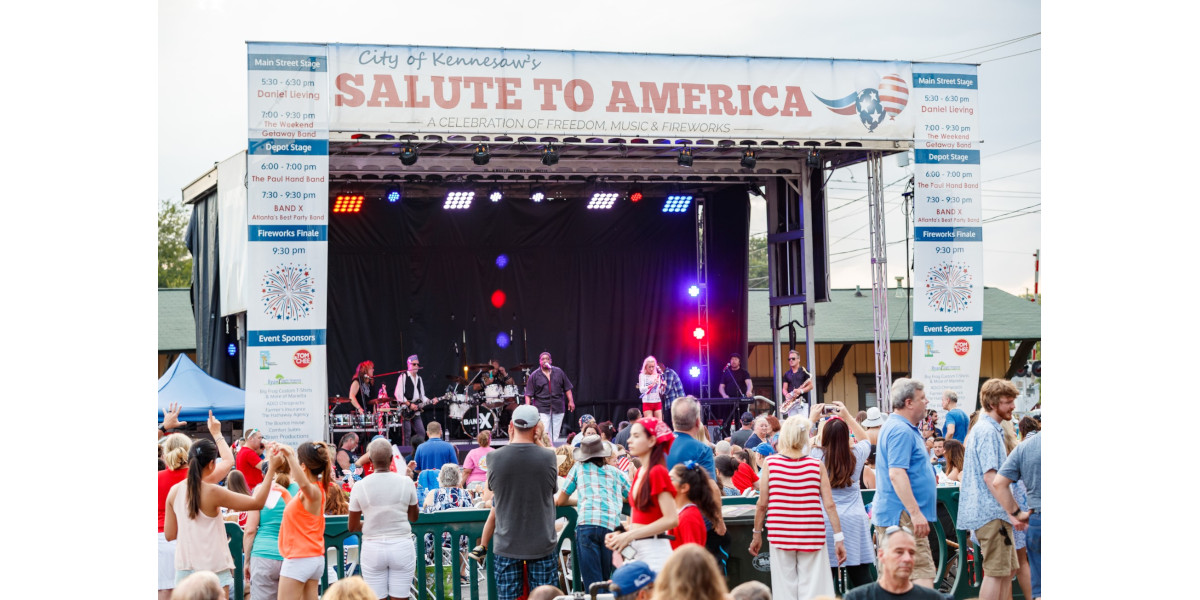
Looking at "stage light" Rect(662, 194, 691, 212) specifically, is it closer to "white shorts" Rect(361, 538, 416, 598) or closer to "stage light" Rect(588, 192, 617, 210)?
"stage light" Rect(588, 192, 617, 210)

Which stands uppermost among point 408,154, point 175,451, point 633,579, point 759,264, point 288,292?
point 759,264

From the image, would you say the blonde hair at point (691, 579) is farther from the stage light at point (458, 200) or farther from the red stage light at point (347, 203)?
the red stage light at point (347, 203)

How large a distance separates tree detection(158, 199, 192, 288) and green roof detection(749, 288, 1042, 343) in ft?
70.0

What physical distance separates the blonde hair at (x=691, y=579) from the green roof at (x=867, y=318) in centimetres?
1974

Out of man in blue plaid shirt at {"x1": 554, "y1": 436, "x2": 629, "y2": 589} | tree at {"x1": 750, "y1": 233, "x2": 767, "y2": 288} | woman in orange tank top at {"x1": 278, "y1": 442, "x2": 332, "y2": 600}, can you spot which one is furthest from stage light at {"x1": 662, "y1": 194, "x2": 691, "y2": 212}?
tree at {"x1": 750, "y1": 233, "x2": 767, "y2": 288}

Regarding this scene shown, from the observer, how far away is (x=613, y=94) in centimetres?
1338

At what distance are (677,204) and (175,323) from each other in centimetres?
1177

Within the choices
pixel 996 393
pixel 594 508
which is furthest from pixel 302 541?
pixel 996 393

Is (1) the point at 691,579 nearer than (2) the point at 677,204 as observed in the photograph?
Yes

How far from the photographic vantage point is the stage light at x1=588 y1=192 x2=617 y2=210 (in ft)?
58.1

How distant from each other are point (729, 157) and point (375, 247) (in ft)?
18.1

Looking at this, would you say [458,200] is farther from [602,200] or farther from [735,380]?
[735,380]

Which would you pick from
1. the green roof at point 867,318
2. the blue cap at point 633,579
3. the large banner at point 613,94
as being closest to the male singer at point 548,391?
the large banner at point 613,94
